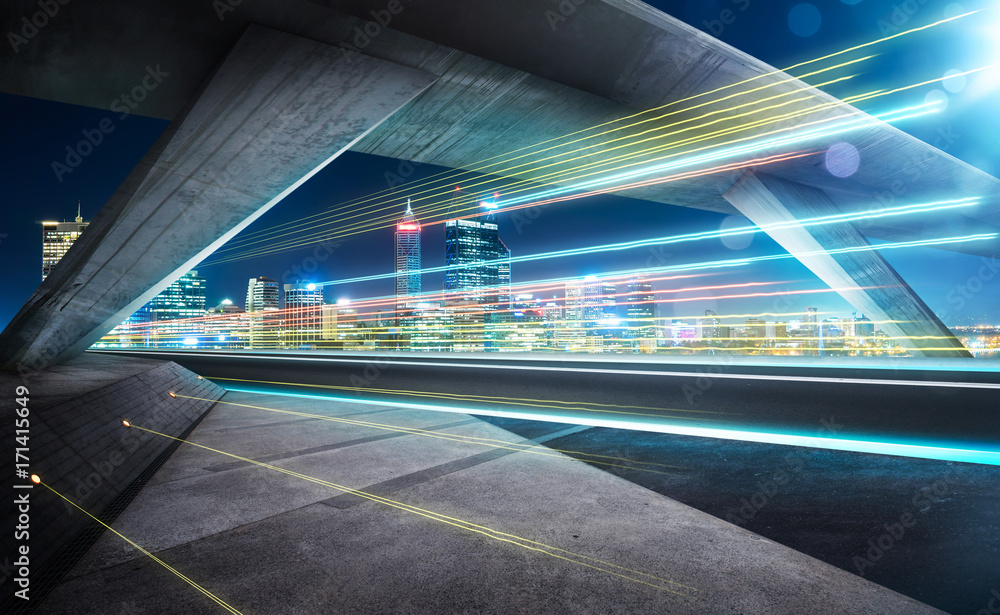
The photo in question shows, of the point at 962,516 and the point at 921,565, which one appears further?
the point at 962,516

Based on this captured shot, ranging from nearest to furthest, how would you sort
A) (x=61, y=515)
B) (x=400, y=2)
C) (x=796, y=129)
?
(x=61, y=515), (x=400, y=2), (x=796, y=129)

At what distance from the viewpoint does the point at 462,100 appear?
10172 mm

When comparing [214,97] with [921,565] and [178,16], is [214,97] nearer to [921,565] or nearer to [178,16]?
[178,16]

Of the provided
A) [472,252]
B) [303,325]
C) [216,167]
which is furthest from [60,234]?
[472,252]

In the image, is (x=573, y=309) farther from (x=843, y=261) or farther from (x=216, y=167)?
(x=843, y=261)

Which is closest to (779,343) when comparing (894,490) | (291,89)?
(894,490)

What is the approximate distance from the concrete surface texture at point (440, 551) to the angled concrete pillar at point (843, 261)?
43.2ft

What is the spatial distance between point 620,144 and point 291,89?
26.6ft

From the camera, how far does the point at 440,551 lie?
10.4 feet

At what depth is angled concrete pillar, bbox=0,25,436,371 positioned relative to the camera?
316 inches

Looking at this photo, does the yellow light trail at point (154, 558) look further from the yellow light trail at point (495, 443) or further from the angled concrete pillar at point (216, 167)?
the angled concrete pillar at point (216, 167)

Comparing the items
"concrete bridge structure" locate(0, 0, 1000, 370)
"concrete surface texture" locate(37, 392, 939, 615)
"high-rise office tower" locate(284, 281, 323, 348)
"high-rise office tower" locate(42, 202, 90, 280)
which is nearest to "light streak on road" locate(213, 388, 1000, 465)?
"concrete surface texture" locate(37, 392, 939, 615)

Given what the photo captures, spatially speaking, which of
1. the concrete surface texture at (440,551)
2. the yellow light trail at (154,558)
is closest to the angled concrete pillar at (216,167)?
the concrete surface texture at (440,551)

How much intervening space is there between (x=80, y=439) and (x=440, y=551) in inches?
159
